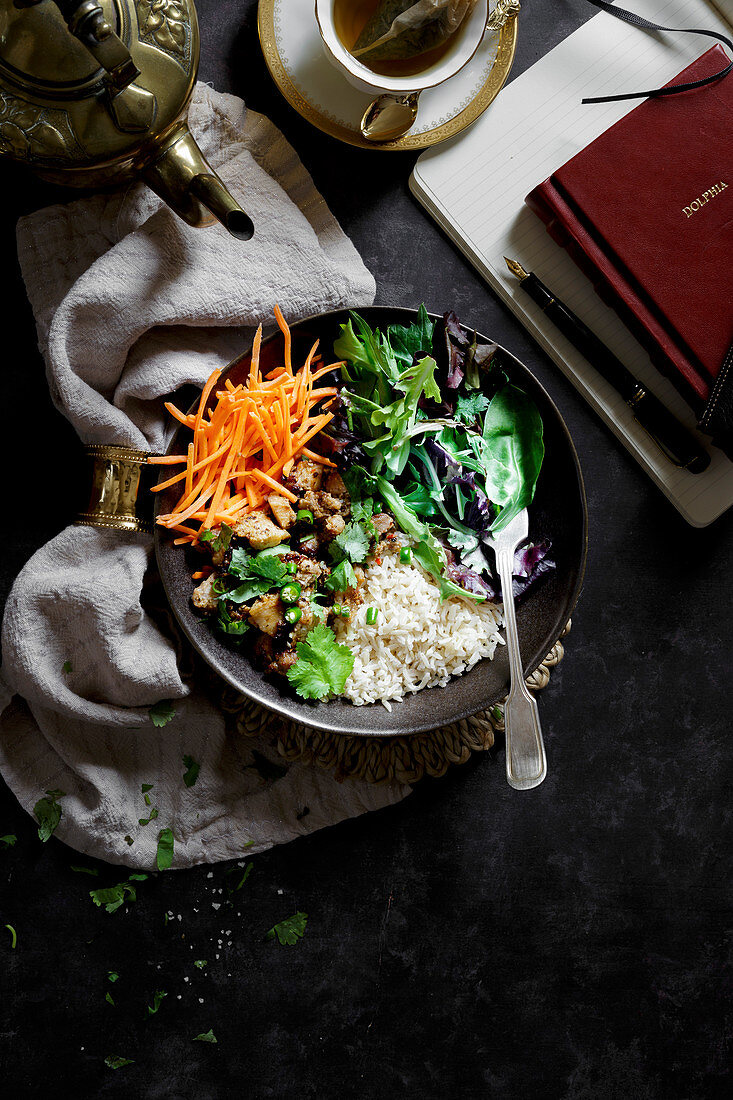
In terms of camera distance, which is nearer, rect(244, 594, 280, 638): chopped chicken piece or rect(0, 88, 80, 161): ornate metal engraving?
rect(0, 88, 80, 161): ornate metal engraving

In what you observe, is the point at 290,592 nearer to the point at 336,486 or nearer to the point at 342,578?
the point at 342,578

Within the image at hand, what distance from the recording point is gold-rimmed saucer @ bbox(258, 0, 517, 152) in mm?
1702

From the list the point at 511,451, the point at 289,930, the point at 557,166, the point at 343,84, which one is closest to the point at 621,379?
the point at 511,451

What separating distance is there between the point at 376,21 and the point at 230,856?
1.81 metres

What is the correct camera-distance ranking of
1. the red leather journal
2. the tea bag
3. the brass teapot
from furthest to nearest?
the red leather journal
the tea bag
the brass teapot

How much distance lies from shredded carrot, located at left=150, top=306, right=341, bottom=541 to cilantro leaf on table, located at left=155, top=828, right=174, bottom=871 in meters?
0.63

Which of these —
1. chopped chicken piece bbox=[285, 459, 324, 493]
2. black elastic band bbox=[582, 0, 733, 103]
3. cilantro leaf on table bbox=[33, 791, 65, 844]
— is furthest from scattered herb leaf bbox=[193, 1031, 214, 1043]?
black elastic band bbox=[582, 0, 733, 103]

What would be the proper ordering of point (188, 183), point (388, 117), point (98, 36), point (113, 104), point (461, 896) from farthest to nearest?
point (461, 896)
point (388, 117)
point (188, 183)
point (113, 104)
point (98, 36)

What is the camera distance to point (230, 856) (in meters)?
1.83

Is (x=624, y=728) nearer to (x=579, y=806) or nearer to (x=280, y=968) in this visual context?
(x=579, y=806)

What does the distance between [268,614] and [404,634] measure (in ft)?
0.92

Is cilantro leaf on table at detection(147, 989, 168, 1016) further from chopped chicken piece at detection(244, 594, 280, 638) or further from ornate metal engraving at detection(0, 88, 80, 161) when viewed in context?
ornate metal engraving at detection(0, 88, 80, 161)

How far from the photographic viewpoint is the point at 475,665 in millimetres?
1706

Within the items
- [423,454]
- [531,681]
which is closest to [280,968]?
[531,681]
